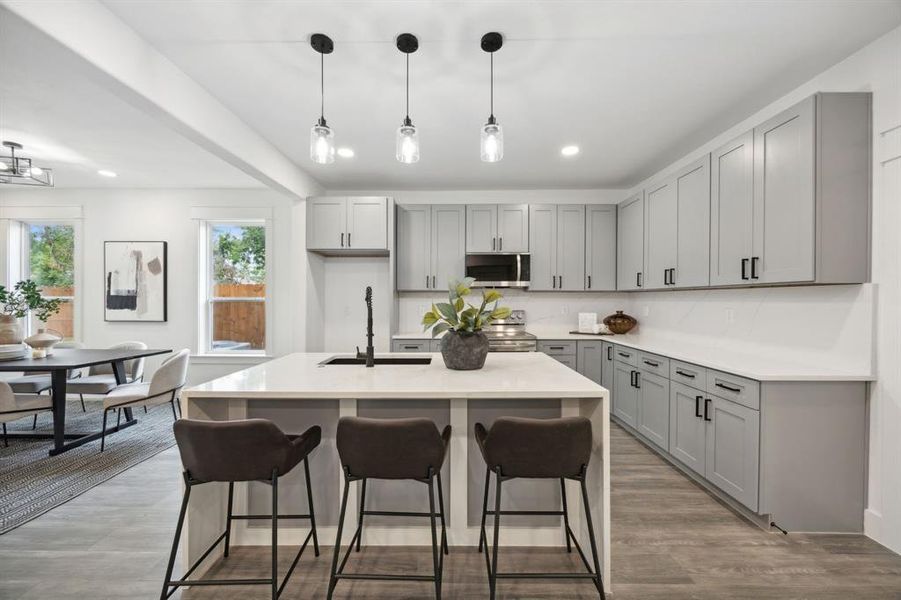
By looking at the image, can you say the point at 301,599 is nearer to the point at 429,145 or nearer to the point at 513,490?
the point at 513,490

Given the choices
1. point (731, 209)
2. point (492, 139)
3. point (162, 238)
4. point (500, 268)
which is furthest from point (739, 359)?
point (162, 238)

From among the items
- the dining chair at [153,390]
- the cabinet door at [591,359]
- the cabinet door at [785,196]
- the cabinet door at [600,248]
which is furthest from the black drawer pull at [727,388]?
the dining chair at [153,390]

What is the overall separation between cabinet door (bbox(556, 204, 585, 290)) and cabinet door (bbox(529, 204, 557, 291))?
0.06 meters

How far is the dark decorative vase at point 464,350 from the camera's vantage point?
214cm

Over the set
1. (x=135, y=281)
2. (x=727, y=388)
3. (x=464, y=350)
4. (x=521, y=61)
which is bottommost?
(x=727, y=388)

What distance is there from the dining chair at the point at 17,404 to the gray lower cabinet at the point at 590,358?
193 inches

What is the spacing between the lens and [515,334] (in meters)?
4.37

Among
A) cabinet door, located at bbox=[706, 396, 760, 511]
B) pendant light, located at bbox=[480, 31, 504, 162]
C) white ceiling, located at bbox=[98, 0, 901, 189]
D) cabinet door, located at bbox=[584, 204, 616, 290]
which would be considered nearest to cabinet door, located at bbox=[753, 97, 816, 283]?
white ceiling, located at bbox=[98, 0, 901, 189]

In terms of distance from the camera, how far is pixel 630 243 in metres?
4.35

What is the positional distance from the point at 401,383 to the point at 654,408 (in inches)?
99.5

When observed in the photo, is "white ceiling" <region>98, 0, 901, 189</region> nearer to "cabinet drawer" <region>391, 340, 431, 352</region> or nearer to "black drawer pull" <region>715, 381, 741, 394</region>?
"black drawer pull" <region>715, 381, 741, 394</region>

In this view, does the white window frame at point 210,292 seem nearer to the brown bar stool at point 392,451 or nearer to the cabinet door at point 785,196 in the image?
the brown bar stool at point 392,451

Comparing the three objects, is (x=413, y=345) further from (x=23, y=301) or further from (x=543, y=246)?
(x=23, y=301)

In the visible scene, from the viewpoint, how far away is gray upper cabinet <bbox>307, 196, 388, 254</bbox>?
4445 mm
